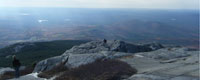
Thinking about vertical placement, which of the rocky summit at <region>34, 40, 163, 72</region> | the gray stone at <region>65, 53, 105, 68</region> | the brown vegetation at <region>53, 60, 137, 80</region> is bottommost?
the rocky summit at <region>34, 40, 163, 72</region>

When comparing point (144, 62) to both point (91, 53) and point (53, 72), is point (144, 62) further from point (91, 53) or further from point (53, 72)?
point (53, 72)

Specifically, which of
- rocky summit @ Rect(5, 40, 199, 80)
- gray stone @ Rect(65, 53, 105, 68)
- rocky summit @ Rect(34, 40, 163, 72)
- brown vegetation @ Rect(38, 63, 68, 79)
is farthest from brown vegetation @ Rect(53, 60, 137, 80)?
rocky summit @ Rect(34, 40, 163, 72)

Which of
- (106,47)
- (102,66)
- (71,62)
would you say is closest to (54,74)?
(71,62)

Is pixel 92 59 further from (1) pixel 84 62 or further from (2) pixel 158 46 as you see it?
(2) pixel 158 46

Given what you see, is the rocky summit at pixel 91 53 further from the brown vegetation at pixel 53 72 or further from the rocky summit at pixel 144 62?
the brown vegetation at pixel 53 72

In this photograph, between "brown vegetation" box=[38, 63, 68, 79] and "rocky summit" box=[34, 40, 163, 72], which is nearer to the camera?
"brown vegetation" box=[38, 63, 68, 79]

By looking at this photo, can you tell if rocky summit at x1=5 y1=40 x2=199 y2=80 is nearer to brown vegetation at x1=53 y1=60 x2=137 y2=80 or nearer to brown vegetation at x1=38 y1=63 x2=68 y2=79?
brown vegetation at x1=38 y1=63 x2=68 y2=79

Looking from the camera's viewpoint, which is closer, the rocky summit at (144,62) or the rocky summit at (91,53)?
the rocky summit at (144,62)

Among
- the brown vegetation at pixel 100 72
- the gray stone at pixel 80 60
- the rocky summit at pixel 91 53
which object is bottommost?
the rocky summit at pixel 91 53

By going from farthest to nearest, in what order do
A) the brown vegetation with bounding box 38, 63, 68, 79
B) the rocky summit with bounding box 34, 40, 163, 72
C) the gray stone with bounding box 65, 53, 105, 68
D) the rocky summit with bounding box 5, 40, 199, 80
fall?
the rocky summit with bounding box 34, 40, 163, 72 < the gray stone with bounding box 65, 53, 105, 68 < the brown vegetation with bounding box 38, 63, 68, 79 < the rocky summit with bounding box 5, 40, 199, 80

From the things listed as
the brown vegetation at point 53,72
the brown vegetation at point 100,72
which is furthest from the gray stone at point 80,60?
the brown vegetation at point 100,72

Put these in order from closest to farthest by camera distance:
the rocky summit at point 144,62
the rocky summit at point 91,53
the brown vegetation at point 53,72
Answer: the rocky summit at point 144,62 → the brown vegetation at point 53,72 → the rocky summit at point 91,53
